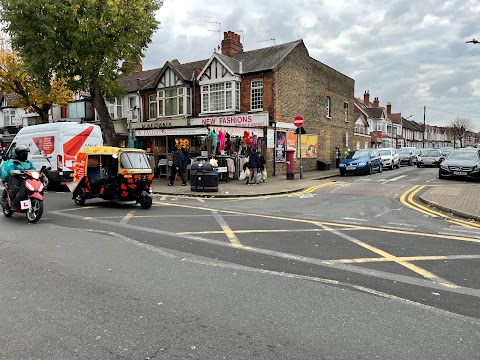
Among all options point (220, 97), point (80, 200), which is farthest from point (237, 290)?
point (220, 97)

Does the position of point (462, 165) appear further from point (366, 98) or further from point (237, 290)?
point (366, 98)

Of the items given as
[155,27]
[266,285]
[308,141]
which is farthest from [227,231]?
[308,141]

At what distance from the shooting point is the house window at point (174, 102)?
27.1m

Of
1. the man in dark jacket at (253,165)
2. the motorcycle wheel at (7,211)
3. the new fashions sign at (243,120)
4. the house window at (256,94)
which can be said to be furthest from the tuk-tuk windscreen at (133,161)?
the house window at (256,94)

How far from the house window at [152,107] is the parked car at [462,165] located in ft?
68.7

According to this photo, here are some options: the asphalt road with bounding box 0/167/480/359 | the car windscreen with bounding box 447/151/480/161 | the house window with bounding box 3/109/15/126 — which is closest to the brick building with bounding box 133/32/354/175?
the car windscreen with bounding box 447/151/480/161

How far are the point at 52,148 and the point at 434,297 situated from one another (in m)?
15.4

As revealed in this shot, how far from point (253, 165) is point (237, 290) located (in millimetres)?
13329

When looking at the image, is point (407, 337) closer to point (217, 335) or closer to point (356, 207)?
point (217, 335)

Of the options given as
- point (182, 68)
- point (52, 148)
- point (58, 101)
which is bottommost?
point (52, 148)

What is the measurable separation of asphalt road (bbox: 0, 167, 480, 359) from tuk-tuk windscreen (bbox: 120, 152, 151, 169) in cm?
265

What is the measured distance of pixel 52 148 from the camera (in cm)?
1548

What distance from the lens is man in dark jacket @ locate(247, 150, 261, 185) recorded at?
57.3ft

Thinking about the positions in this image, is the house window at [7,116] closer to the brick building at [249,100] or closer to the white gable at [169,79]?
the brick building at [249,100]
